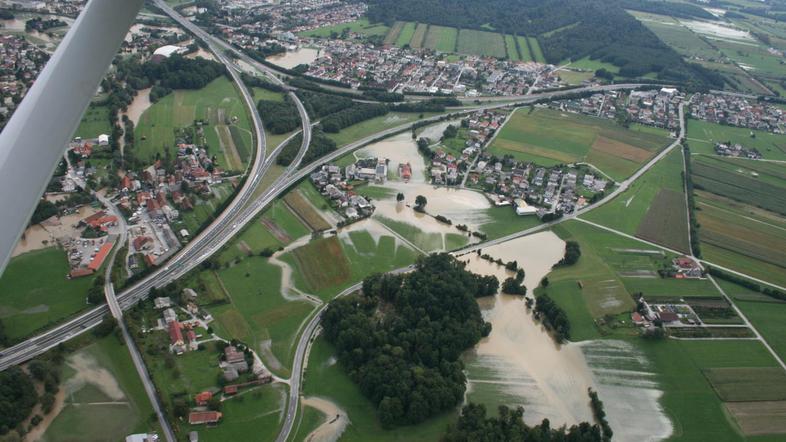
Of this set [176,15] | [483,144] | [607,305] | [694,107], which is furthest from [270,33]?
[607,305]

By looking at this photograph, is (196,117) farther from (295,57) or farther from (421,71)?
(421,71)

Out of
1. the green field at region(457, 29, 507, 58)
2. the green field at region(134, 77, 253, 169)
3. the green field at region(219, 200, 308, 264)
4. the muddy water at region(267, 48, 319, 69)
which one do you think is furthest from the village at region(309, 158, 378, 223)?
the green field at region(457, 29, 507, 58)

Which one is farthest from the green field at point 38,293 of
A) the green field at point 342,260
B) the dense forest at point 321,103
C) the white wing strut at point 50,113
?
the dense forest at point 321,103

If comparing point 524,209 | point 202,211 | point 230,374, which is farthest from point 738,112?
point 230,374

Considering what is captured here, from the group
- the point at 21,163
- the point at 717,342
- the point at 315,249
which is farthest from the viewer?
the point at 315,249

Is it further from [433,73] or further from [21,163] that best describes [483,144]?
[21,163]
